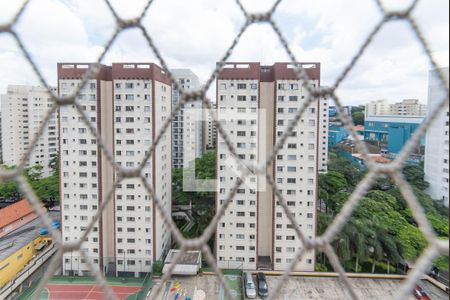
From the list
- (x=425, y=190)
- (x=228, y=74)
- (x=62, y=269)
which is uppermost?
(x=228, y=74)

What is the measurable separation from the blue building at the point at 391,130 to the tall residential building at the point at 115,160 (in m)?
5.72

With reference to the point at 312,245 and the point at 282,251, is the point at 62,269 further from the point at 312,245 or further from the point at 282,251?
the point at 312,245

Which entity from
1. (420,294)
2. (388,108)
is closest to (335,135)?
(388,108)

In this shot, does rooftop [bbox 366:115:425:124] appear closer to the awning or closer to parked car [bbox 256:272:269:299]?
parked car [bbox 256:272:269:299]

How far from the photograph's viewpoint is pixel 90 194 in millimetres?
4160

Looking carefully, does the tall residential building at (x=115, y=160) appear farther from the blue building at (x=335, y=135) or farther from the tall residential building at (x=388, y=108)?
the tall residential building at (x=388, y=108)

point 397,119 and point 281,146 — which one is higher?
point 397,119

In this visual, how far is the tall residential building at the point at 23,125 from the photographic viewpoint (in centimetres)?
818

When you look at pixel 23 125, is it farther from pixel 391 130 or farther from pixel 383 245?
pixel 391 130

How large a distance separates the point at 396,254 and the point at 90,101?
4.70 m

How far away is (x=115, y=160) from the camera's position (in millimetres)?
4207

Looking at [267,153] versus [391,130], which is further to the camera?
[391,130]

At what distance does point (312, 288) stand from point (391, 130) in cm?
566

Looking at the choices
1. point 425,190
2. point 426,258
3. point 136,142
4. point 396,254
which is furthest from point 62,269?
point 425,190
